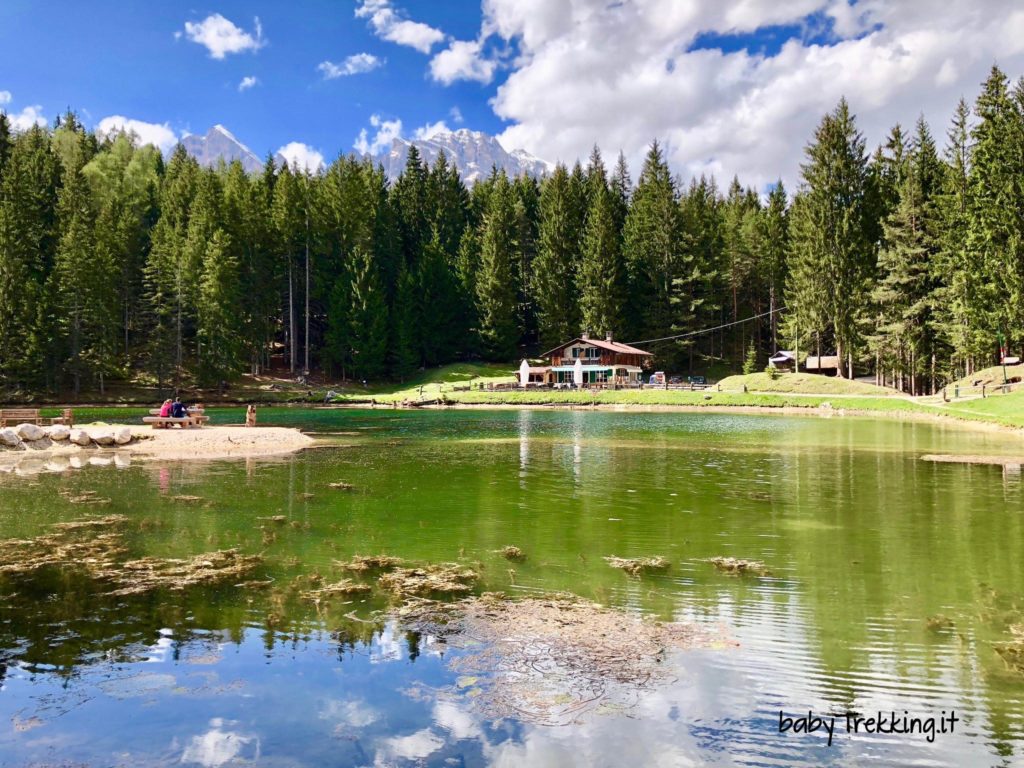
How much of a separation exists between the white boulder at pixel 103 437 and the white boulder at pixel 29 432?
1879mm

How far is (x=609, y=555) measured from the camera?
1241 centimetres

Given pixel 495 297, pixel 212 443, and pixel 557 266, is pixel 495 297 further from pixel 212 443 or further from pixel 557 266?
pixel 212 443

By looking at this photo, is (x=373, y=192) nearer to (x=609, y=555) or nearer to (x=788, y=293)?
(x=788, y=293)

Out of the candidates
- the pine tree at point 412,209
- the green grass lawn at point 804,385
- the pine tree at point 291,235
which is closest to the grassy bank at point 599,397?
the green grass lawn at point 804,385

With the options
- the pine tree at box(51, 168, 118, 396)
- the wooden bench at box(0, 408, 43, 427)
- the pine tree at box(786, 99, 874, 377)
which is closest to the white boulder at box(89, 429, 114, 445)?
the wooden bench at box(0, 408, 43, 427)

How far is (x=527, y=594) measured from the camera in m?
10.1

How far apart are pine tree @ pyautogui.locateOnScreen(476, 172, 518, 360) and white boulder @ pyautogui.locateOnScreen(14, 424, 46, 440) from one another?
2231 inches

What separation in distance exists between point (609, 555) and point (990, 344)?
4802cm

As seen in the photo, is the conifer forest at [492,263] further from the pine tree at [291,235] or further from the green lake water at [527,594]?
the green lake water at [527,594]

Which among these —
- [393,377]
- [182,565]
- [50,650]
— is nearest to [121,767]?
[50,650]

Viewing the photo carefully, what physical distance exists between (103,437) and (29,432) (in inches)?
105

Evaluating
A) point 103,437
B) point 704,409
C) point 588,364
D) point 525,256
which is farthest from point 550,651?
point 525,256

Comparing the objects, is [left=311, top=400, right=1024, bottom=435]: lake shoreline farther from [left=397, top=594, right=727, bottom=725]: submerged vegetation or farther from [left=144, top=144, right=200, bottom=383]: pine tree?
[left=397, top=594, right=727, bottom=725]: submerged vegetation

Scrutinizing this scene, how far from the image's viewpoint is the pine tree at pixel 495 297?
273ft
